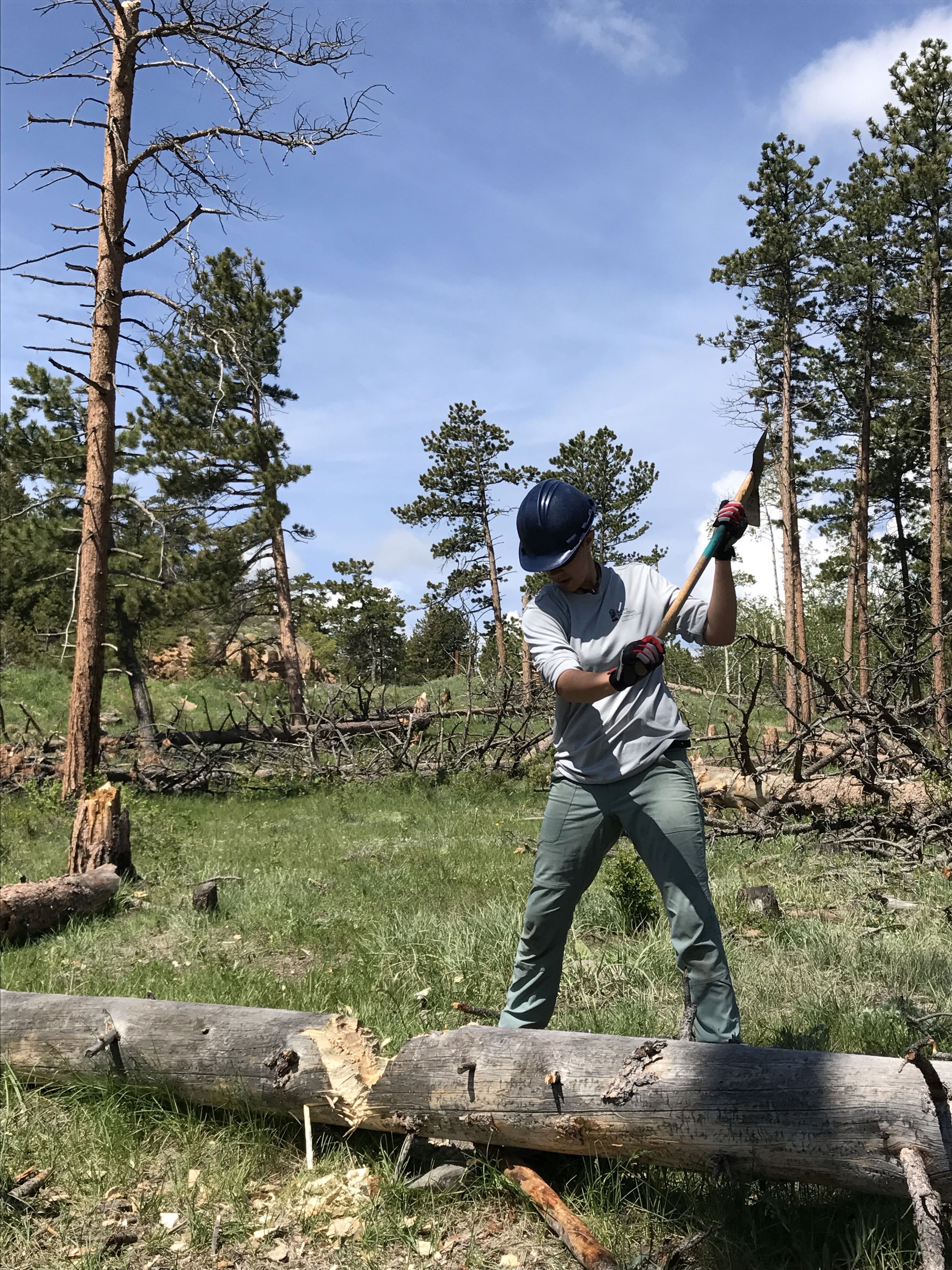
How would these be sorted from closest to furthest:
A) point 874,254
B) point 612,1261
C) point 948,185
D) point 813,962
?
1. point 612,1261
2. point 813,962
3. point 948,185
4. point 874,254

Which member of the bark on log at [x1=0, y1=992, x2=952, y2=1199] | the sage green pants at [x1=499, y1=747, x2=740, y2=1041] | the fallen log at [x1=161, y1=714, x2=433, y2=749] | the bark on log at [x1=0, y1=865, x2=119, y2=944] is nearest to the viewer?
the bark on log at [x1=0, y1=992, x2=952, y2=1199]

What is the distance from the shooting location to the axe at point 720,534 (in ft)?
10.7

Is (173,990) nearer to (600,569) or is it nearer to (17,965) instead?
(17,965)

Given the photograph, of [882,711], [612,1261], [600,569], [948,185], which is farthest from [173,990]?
[948,185]

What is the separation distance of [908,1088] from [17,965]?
5.20 meters

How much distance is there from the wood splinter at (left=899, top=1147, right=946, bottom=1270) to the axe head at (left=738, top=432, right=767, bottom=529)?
84.2 inches

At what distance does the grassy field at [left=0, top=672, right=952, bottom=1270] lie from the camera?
105 inches

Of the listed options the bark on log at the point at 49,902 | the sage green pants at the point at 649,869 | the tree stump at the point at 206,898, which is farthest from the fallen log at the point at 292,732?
the sage green pants at the point at 649,869

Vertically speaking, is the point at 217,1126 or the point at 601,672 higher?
the point at 601,672

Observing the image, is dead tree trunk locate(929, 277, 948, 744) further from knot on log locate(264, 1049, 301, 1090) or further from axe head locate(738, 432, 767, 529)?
knot on log locate(264, 1049, 301, 1090)

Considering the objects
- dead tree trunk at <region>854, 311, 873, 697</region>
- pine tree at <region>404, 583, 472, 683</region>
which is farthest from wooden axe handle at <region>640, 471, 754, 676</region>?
pine tree at <region>404, 583, 472, 683</region>

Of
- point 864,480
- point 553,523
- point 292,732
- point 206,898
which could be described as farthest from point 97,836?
point 864,480

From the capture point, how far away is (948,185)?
19.6 meters

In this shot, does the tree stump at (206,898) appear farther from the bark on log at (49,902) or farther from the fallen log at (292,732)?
the fallen log at (292,732)
